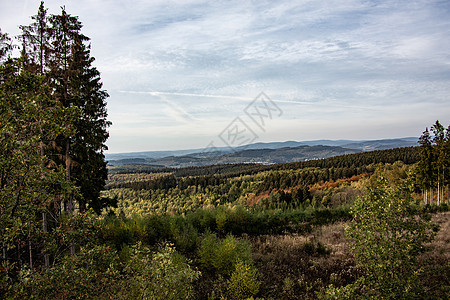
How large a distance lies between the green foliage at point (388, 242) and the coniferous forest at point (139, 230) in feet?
0.09

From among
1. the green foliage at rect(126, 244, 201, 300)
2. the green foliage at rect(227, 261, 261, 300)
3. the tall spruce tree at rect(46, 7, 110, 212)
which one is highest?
the tall spruce tree at rect(46, 7, 110, 212)

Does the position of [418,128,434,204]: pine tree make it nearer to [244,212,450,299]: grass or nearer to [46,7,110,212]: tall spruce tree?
[244,212,450,299]: grass

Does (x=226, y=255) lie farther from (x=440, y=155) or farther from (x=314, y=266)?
(x=440, y=155)

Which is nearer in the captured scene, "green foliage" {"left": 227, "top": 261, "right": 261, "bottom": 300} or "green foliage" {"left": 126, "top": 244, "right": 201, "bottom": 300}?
"green foliage" {"left": 126, "top": 244, "right": 201, "bottom": 300}

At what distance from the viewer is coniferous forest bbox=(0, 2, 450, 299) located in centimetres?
444

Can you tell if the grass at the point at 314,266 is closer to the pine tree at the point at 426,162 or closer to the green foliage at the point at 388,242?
the green foliage at the point at 388,242

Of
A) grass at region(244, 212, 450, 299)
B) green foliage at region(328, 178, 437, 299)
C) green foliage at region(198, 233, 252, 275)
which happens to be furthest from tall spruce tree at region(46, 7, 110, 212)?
green foliage at region(328, 178, 437, 299)

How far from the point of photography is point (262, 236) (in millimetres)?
18031

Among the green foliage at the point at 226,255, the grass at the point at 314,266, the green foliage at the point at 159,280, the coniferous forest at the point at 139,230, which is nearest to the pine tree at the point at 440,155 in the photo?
the coniferous forest at the point at 139,230

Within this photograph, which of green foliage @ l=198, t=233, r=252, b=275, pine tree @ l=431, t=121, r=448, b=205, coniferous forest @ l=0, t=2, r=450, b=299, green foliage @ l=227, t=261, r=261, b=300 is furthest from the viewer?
pine tree @ l=431, t=121, r=448, b=205

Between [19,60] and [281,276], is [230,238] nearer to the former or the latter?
[281,276]

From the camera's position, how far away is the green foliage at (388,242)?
186 inches

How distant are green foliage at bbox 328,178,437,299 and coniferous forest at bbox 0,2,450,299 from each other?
0.09ft

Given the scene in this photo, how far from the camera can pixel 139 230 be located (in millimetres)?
14445
